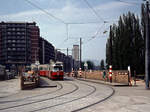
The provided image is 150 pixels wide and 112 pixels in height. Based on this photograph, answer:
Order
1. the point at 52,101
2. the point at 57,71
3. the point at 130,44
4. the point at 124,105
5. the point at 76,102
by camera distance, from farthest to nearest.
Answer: the point at 130,44
the point at 57,71
the point at 52,101
the point at 76,102
the point at 124,105

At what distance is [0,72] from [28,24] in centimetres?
8028

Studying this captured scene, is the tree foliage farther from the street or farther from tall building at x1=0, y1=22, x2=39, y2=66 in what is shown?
tall building at x1=0, y1=22, x2=39, y2=66

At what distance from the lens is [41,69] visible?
55.7 metres

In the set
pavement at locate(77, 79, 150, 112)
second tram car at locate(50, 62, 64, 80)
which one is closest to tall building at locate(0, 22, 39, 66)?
second tram car at locate(50, 62, 64, 80)

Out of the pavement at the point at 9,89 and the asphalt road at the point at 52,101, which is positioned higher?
the asphalt road at the point at 52,101

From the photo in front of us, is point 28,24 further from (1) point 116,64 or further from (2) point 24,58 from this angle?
(1) point 116,64

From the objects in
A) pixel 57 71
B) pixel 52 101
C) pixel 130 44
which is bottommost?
pixel 52 101

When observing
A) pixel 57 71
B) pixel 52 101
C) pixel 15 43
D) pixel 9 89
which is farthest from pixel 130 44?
pixel 15 43

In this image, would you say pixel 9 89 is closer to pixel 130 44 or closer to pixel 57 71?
pixel 57 71

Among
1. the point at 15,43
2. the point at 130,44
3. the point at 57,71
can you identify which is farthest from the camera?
the point at 15,43

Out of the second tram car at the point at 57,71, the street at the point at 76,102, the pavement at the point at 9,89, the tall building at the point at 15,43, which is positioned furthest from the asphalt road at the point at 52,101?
the tall building at the point at 15,43

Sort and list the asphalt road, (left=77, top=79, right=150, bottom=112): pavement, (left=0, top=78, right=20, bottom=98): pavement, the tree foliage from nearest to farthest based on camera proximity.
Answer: (left=77, top=79, right=150, bottom=112): pavement → the asphalt road → (left=0, top=78, right=20, bottom=98): pavement → the tree foliage

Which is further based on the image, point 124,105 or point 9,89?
point 9,89

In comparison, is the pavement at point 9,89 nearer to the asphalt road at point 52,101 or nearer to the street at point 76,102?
the asphalt road at point 52,101
